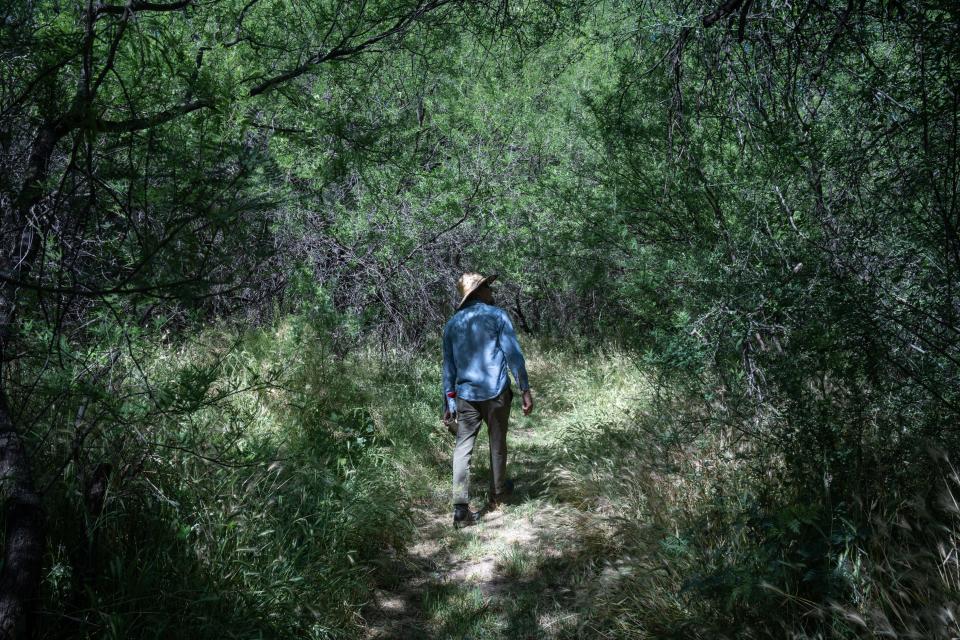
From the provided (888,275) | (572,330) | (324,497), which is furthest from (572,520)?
(572,330)

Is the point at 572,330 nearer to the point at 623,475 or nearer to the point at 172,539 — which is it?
the point at 623,475

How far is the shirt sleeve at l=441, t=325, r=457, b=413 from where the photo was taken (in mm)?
5906

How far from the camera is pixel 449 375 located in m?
5.95

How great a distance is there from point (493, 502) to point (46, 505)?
3.59m

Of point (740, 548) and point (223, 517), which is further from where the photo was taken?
point (223, 517)

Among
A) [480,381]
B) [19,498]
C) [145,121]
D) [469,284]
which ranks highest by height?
[145,121]

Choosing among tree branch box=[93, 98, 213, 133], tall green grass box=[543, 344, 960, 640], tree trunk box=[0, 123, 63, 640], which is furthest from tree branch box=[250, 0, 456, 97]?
tall green grass box=[543, 344, 960, 640]

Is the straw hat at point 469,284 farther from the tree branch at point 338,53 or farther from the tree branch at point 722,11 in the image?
the tree branch at point 722,11

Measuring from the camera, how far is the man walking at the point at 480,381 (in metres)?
5.70

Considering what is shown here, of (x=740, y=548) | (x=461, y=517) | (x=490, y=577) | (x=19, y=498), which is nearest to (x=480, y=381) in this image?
(x=461, y=517)

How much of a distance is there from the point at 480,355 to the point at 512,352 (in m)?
0.27

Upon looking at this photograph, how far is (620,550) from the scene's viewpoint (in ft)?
14.6

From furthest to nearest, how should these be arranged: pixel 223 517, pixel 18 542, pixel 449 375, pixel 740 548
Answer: pixel 449 375 < pixel 223 517 < pixel 740 548 < pixel 18 542

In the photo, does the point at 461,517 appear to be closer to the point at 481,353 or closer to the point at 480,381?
the point at 480,381
